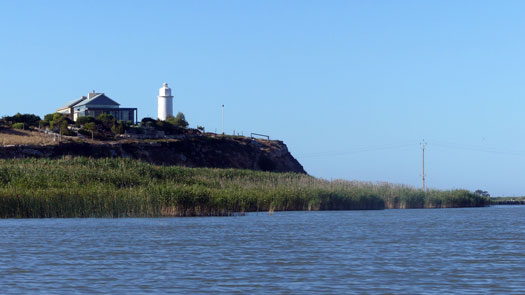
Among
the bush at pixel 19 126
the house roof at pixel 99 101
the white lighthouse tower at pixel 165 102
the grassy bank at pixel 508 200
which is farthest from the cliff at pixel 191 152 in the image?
the grassy bank at pixel 508 200

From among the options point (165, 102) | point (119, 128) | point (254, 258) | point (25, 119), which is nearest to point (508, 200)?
point (165, 102)

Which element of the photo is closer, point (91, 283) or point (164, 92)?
point (91, 283)

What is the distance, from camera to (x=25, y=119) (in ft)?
258

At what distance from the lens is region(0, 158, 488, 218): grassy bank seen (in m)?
31.2

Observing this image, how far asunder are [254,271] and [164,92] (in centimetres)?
7653

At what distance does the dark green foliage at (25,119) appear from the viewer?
77000 mm

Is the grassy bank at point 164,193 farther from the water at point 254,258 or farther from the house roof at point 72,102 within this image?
the house roof at point 72,102

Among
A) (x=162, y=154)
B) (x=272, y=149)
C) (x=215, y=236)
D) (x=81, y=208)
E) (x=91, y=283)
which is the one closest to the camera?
(x=91, y=283)

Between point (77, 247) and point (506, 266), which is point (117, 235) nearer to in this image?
point (77, 247)

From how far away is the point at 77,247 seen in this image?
68.0 feet

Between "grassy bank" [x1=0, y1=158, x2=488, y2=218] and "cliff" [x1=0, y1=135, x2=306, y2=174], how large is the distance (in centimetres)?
1427

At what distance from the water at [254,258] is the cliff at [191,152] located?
1348 inches

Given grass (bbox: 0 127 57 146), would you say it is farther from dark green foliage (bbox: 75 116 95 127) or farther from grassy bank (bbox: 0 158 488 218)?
grassy bank (bbox: 0 158 488 218)

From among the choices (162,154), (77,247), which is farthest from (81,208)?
(162,154)
